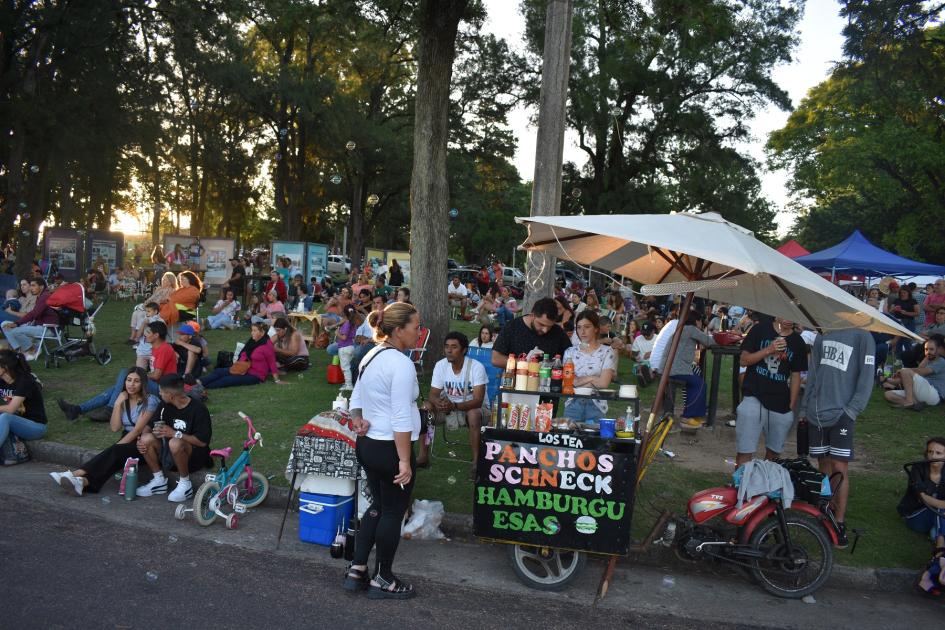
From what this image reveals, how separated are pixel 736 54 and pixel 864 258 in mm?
12086

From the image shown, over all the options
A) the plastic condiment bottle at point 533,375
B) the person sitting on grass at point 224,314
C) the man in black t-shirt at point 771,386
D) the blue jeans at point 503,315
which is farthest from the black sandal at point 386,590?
the blue jeans at point 503,315

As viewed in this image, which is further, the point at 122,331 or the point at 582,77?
the point at 582,77

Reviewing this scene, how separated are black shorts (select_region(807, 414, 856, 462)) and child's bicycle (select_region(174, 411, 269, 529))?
474 centimetres

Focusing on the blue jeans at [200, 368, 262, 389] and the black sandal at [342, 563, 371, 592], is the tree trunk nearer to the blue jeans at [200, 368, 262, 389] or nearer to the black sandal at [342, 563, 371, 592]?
the blue jeans at [200, 368, 262, 389]

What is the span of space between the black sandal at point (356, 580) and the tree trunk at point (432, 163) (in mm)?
6401

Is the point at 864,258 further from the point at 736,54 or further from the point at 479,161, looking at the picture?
the point at 479,161

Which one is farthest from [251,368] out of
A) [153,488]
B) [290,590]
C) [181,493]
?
[290,590]

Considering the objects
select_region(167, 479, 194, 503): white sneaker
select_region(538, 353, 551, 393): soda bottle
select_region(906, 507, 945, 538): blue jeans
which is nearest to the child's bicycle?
select_region(167, 479, 194, 503): white sneaker

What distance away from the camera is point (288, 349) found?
38.3ft

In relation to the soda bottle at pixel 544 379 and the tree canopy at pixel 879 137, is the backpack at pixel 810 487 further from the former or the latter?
the tree canopy at pixel 879 137

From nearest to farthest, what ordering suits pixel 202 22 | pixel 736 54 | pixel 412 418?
pixel 412 418, pixel 202 22, pixel 736 54

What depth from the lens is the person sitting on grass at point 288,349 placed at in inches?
459

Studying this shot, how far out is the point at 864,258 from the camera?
19.3 metres

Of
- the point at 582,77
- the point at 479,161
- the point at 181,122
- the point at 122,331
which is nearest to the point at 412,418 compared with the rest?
the point at 122,331
